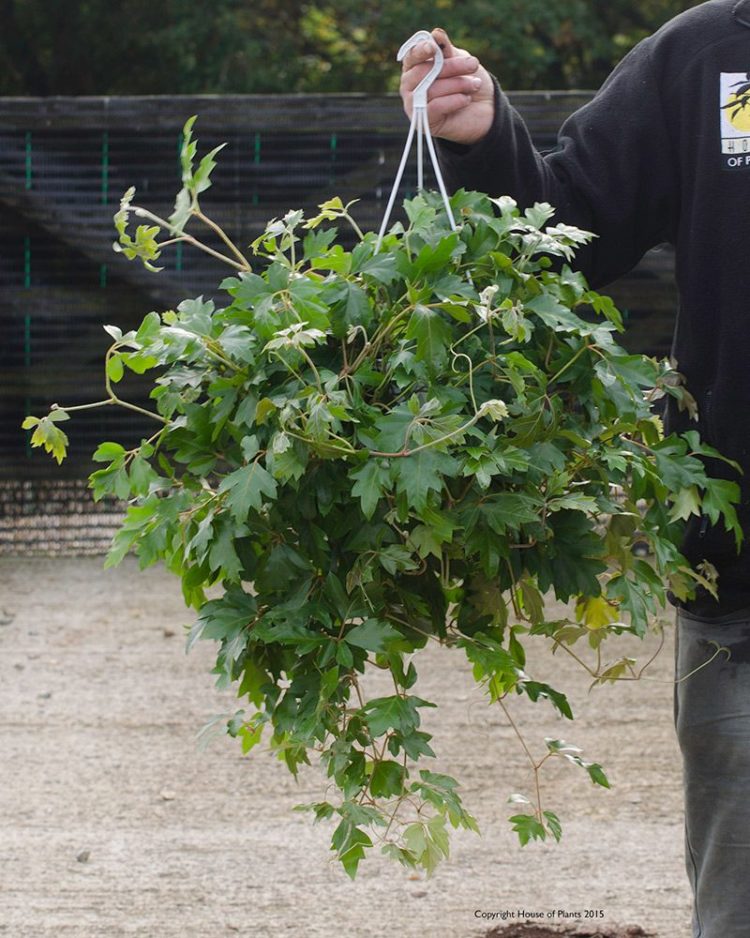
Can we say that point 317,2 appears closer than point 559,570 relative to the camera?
No

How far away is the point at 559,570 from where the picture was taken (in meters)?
1.91

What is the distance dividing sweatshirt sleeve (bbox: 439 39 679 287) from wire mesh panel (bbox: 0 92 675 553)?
4.35 m

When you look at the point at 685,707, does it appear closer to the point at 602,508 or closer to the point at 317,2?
the point at 602,508

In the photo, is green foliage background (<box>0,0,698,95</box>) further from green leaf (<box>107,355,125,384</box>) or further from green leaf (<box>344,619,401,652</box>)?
green leaf (<box>344,619,401,652</box>)

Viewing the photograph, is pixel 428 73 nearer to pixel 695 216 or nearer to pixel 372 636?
pixel 695 216

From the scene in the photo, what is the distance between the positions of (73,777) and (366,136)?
380 centimetres

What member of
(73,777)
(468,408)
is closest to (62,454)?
(468,408)

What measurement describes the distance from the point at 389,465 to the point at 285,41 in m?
11.1

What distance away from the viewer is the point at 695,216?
2262mm

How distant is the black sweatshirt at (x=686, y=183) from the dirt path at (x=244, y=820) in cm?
75

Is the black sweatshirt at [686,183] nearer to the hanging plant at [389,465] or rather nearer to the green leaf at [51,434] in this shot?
the hanging plant at [389,465]

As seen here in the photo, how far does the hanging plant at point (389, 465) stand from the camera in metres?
1.75

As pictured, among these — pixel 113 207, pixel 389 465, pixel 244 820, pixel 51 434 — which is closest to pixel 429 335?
pixel 389 465

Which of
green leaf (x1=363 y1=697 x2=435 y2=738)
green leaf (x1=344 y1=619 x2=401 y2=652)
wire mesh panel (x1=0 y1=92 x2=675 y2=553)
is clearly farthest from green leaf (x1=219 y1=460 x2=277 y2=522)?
wire mesh panel (x1=0 y1=92 x2=675 y2=553)
